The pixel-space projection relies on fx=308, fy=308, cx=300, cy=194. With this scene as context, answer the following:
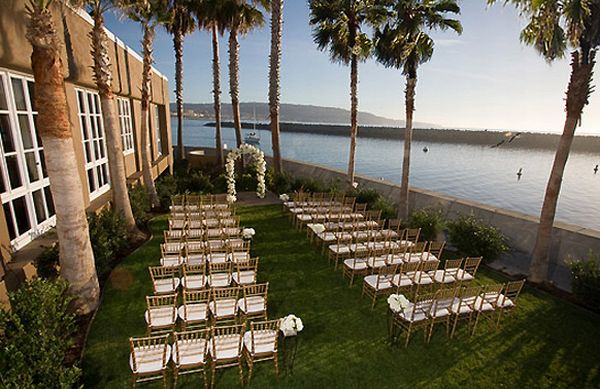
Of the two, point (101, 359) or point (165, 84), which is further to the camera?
point (165, 84)

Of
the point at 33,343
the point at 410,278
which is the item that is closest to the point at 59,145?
the point at 33,343

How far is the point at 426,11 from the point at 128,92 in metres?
14.5

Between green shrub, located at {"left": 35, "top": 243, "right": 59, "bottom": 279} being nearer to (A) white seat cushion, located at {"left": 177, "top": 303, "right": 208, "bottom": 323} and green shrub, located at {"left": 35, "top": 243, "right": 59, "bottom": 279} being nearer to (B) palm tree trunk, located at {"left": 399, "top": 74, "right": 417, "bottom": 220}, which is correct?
(A) white seat cushion, located at {"left": 177, "top": 303, "right": 208, "bottom": 323}

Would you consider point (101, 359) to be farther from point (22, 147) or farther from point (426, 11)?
point (426, 11)

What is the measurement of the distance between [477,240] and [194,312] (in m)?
9.60

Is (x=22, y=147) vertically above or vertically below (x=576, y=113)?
below

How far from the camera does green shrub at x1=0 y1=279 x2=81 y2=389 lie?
14.2ft

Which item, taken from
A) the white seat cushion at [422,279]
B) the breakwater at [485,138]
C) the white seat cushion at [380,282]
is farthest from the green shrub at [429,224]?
the breakwater at [485,138]

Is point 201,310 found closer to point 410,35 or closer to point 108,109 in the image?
point 108,109

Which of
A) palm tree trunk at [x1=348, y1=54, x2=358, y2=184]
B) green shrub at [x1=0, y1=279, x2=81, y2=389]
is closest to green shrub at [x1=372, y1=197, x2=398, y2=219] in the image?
palm tree trunk at [x1=348, y1=54, x2=358, y2=184]

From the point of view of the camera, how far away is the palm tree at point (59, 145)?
620cm

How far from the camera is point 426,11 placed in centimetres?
1253

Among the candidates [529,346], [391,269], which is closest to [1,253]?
[391,269]

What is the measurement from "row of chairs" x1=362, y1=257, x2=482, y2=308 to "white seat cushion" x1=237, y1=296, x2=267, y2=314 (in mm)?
2870
